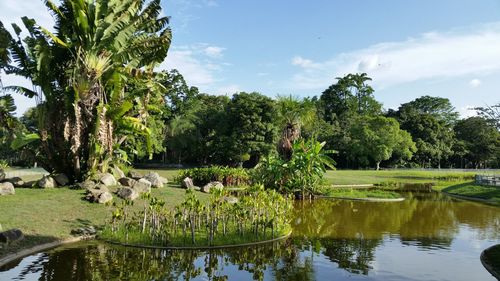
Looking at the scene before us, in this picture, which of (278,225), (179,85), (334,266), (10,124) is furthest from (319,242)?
(179,85)

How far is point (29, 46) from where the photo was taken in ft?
74.7

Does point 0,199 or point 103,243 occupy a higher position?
point 0,199

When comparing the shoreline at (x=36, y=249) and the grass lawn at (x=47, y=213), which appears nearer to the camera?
the shoreline at (x=36, y=249)

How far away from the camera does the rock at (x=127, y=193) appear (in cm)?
2106

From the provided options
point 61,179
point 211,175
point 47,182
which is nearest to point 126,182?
point 61,179

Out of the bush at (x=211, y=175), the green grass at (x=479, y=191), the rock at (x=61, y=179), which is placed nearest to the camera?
the rock at (x=61, y=179)

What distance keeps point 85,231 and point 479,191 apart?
32265 millimetres

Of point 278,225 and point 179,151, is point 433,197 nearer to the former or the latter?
point 278,225

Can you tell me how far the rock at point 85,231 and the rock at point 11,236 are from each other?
7.05ft

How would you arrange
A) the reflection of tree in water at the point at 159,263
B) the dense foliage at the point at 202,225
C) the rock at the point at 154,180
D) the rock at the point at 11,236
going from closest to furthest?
the reflection of tree in water at the point at 159,263, the rock at the point at 11,236, the dense foliage at the point at 202,225, the rock at the point at 154,180

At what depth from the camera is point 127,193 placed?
21203mm

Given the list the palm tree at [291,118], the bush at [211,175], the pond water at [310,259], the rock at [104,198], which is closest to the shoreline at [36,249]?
the pond water at [310,259]

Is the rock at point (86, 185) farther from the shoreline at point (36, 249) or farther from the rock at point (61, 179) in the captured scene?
the shoreline at point (36, 249)

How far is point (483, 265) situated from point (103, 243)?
1328 centimetres
